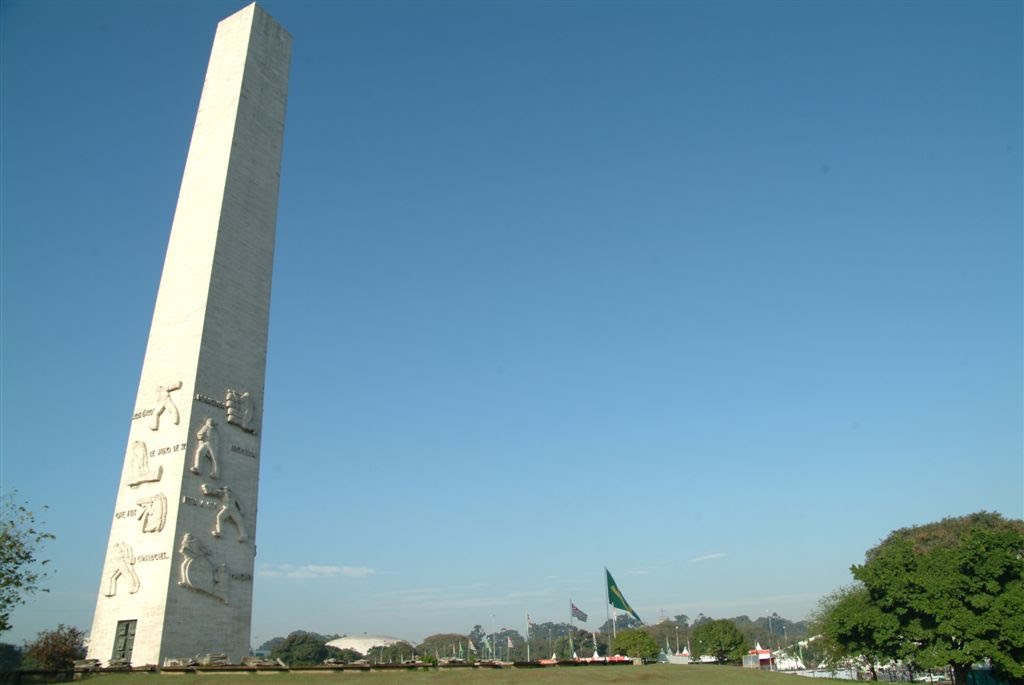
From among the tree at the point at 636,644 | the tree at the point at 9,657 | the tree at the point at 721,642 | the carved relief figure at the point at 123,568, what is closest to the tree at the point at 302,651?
the tree at the point at 636,644

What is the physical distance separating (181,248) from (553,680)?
67.6 ft

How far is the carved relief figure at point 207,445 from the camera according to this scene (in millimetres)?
26078

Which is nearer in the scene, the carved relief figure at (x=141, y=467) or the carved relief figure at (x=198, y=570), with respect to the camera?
the carved relief figure at (x=198, y=570)

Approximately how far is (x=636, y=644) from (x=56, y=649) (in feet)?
135

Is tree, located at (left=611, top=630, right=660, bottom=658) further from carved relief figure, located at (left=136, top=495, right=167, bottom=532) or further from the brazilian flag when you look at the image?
carved relief figure, located at (left=136, top=495, right=167, bottom=532)

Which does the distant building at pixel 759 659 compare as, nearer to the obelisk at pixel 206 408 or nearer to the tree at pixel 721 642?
the tree at pixel 721 642

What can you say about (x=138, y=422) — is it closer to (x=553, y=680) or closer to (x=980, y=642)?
Result: (x=553, y=680)

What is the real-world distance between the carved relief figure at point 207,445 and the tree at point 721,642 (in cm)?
5778

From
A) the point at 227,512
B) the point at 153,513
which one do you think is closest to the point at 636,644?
the point at 227,512

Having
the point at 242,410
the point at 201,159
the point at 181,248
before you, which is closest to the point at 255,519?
the point at 242,410

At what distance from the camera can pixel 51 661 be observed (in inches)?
1205

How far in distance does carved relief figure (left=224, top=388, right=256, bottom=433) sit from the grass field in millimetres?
8907

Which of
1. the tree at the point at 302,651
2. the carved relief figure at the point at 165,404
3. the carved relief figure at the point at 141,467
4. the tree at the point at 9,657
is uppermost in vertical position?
the carved relief figure at the point at 165,404

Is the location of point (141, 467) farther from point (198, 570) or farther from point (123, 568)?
point (198, 570)
